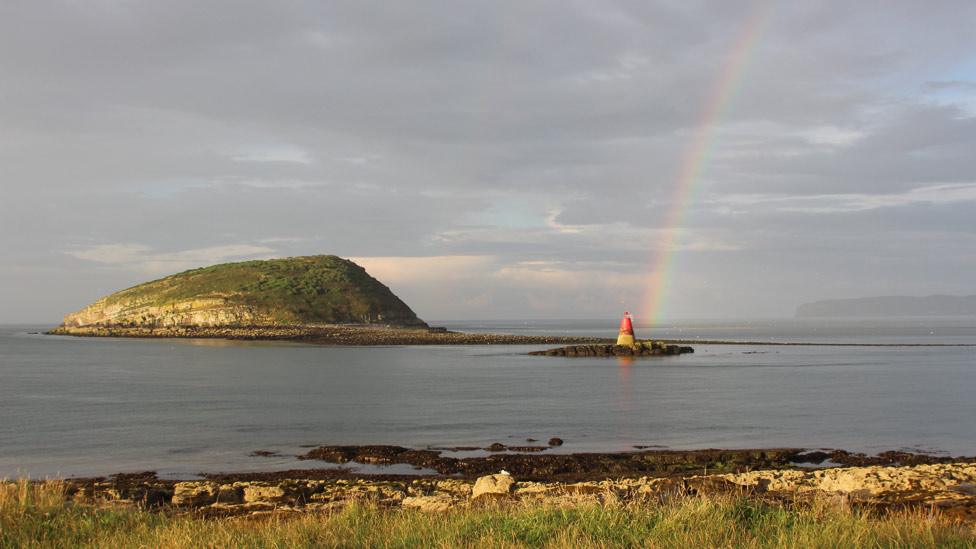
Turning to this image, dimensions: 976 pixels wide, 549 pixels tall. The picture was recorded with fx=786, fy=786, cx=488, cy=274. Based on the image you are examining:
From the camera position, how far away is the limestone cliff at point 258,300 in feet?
435

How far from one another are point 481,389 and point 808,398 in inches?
596

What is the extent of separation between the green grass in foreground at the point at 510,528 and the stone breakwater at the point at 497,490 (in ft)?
6.84

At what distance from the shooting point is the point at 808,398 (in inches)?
1385

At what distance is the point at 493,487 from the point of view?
1441 cm

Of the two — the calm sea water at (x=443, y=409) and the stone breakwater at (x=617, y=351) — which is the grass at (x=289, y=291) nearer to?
the stone breakwater at (x=617, y=351)

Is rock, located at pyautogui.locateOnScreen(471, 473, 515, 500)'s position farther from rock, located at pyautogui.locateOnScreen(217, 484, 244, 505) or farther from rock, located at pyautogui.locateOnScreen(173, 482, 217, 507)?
rock, located at pyautogui.locateOnScreen(173, 482, 217, 507)

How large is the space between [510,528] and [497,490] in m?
5.42

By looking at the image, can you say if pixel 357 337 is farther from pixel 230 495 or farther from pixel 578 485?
pixel 578 485

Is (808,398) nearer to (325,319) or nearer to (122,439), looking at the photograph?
(122,439)

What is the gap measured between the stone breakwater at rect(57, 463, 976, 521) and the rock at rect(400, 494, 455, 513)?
0.02 meters

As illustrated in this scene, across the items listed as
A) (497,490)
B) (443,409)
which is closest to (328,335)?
(443,409)

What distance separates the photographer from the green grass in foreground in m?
8.14

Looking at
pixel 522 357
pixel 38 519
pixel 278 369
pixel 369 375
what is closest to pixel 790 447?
pixel 38 519

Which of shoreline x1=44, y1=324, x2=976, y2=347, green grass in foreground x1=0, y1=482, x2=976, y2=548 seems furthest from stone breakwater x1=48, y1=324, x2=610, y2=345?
green grass in foreground x1=0, y1=482, x2=976, y2=548
